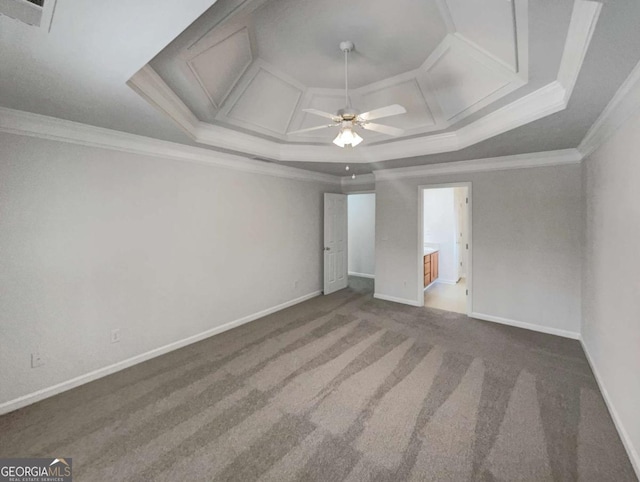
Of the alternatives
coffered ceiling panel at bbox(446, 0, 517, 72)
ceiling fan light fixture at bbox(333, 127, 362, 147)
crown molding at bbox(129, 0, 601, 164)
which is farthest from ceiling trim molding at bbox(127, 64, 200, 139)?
coffered ceiling panel at bbox(446, 0, 517, 72)

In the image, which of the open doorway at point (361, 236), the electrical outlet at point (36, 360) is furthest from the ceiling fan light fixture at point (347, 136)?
the open doorway at point (361, 236)

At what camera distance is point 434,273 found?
6.34 m

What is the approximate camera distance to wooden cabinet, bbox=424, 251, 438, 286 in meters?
5.68

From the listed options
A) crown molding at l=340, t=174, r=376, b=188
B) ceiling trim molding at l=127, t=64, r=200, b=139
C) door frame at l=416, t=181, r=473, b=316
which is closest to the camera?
ceiling trim molding at l=127, t=64, r=200, b=139

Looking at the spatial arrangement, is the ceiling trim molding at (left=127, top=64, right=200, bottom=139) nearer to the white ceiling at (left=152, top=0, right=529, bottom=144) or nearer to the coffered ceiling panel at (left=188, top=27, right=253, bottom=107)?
the white ceiling at (left=152, top=0, right=529, bottom=144)

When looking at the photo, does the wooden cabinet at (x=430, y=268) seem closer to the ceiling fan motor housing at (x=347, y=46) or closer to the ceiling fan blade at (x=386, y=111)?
the ceiling fan blade at (x=386, y=111)

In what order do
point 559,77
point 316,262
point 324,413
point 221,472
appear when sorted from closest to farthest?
point 221,472, point 559,77, point 324,413, point 316,262

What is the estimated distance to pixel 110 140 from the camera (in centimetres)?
269

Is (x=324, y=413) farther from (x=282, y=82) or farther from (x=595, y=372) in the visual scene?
(x=282, y=82)

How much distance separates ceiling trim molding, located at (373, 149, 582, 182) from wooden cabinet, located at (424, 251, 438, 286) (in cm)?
177

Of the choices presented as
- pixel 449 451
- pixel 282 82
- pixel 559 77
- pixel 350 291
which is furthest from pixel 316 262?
pixel 559 77

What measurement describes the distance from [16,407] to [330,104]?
4.06 meters

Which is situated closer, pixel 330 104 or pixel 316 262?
pixel 330 104

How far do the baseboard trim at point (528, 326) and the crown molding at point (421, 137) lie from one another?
8.40 feet
